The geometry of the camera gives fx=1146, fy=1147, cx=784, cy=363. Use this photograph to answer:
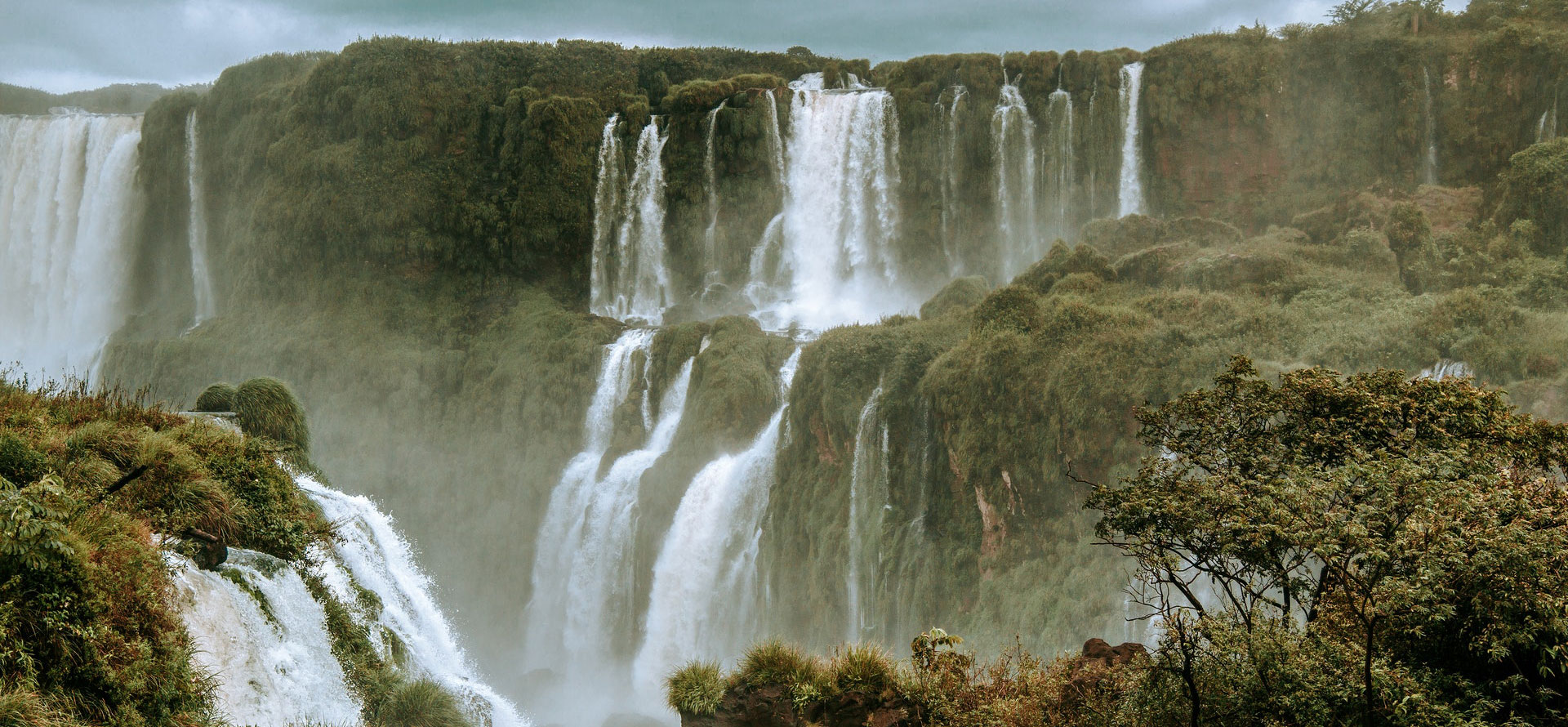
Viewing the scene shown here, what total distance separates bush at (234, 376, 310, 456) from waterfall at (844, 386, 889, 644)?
16279 mm

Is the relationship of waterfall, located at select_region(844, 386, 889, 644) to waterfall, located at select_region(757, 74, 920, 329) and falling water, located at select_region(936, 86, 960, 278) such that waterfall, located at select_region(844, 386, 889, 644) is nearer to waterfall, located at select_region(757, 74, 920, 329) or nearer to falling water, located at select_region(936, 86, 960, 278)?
waterfall, located at select_region(757, 74, 920, 329)

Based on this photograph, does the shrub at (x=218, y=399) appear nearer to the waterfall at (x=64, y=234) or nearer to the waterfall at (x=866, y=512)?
the waterfall at (x=866, y=512)

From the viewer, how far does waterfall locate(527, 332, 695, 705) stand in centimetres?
4056

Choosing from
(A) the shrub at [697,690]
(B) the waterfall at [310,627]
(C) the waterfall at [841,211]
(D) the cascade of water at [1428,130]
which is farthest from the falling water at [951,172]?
(A) the shrub at [697,690]

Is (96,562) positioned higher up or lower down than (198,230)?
lower down

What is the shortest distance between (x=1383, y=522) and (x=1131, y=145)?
39306 mm

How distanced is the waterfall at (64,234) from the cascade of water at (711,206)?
107ft

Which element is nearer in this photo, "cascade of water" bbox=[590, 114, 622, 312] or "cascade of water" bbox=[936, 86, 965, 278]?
"cascade of water" bbox=[936, 86, 965, 278]

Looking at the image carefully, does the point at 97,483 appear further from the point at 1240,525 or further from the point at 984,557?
the point at 984,557

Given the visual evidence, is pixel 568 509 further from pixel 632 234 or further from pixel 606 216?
pixel 606 216

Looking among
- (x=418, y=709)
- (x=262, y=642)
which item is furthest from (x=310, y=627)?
(x=418, y=709)

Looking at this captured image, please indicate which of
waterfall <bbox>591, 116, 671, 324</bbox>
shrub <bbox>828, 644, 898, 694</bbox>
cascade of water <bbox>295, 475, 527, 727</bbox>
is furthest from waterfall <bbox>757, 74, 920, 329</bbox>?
shrub <bbox>828, 644, 898, 694</bbox>

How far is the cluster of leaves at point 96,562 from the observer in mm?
9664

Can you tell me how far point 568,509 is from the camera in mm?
44906
